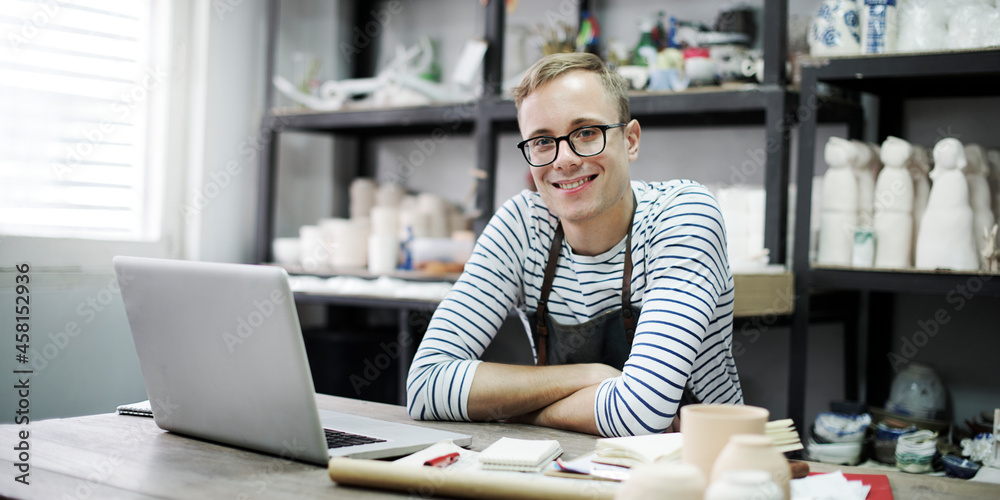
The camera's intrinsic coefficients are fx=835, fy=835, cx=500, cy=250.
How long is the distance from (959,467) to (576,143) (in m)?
1.18

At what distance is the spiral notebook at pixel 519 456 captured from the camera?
Result: 0.96m

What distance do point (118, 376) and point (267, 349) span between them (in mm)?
2115

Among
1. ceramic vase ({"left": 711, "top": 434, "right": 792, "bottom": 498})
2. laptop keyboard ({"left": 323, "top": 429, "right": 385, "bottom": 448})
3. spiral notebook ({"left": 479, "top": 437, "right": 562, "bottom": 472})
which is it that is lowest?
laptop keyboard ({"left": 323, "top": 429, "right": 385, "bottom": 448})

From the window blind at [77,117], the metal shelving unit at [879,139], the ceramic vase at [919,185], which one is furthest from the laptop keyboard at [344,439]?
Result: the window blind at [77,117]

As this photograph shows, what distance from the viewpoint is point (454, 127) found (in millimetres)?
3262

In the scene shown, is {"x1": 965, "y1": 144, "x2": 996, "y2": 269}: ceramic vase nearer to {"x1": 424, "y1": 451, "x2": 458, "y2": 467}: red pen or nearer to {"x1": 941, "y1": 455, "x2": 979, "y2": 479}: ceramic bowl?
{"x1": 941, "y1": 455, "x2": 979, "y2": 479}: ceramic bowl

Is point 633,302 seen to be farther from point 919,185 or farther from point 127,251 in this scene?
point 127,251

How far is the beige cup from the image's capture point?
2.47 feet

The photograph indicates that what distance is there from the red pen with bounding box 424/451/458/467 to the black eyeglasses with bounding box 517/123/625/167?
0.66 meters

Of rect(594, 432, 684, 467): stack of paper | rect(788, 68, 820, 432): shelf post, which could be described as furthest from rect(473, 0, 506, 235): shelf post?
rect(594, 432, 684, 467): stack of paper

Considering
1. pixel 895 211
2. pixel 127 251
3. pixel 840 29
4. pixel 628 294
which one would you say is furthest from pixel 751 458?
pixel 127 251

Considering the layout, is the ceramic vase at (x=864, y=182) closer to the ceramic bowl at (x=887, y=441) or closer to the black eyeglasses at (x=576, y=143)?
the ceramic bowl at (x=887, y=441)

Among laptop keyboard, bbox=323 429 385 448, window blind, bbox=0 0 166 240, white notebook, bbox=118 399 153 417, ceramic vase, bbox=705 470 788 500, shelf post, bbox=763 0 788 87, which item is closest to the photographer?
ceramic vase, bbox=705 470 788 500

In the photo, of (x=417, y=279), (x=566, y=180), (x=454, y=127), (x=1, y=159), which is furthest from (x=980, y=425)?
(x=1, y=159)
